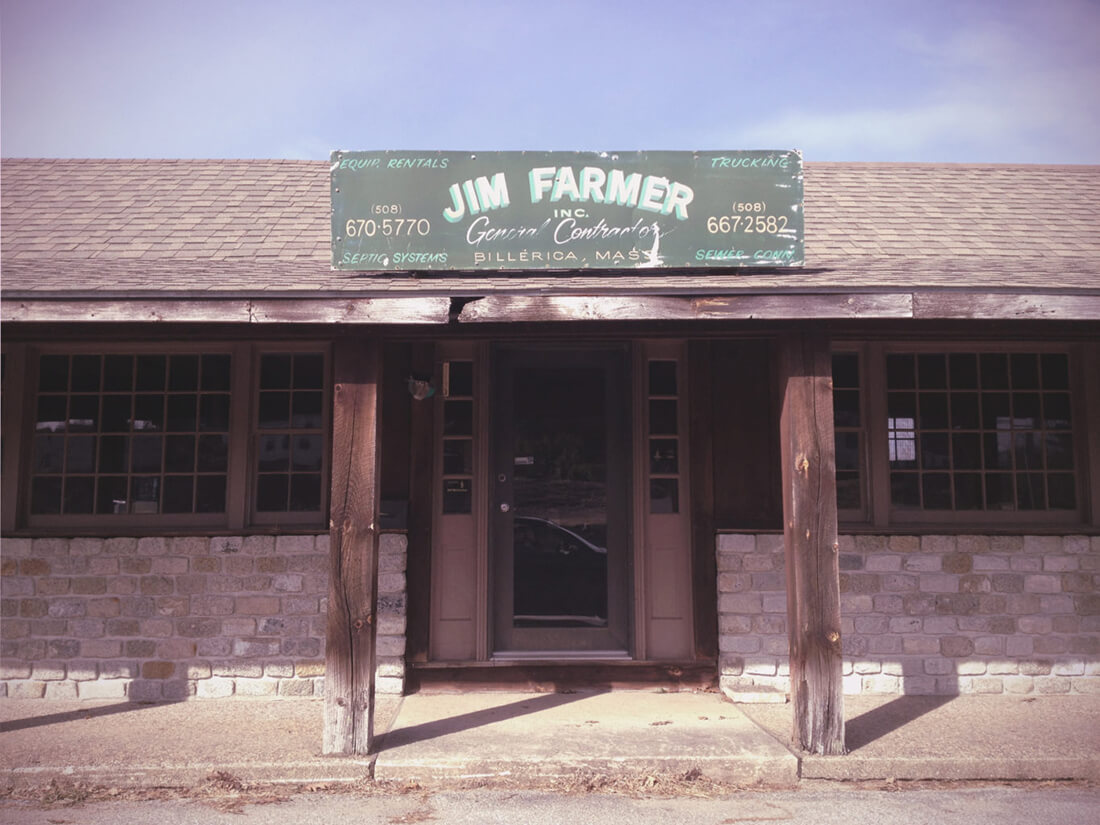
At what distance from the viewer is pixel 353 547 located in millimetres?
4941

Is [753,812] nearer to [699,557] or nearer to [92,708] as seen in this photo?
[699,557]

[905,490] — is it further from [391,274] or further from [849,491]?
[391,274]

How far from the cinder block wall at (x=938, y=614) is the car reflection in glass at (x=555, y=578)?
101 centimetres

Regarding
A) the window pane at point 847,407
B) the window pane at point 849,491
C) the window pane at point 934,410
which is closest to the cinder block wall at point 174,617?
the window pane at point 849,491

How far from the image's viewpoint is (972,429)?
6.76m

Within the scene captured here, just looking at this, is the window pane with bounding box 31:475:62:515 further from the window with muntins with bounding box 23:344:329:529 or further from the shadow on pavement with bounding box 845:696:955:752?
the shadow on pavement with bounding box 845:696:955:752

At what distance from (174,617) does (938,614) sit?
5.81m

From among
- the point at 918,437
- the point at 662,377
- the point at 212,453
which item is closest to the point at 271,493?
the point at 212,453

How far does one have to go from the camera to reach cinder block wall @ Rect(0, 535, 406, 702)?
625 cm

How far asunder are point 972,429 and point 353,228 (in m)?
5.05

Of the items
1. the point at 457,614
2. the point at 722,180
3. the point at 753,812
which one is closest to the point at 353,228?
the point at 722,180

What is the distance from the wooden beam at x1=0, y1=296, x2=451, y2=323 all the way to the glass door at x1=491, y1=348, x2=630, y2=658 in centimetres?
210

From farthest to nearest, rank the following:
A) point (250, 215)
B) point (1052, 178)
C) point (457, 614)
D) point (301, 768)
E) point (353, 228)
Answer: point (1052, 178) < point (250, 215) < point (457, 614) < point (353, 228) < point (301, 768)

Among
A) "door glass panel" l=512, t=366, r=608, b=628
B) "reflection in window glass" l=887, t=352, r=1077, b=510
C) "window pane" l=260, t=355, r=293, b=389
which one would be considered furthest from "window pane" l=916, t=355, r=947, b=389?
"window pane" l=260, t=355, r=293, b=389
